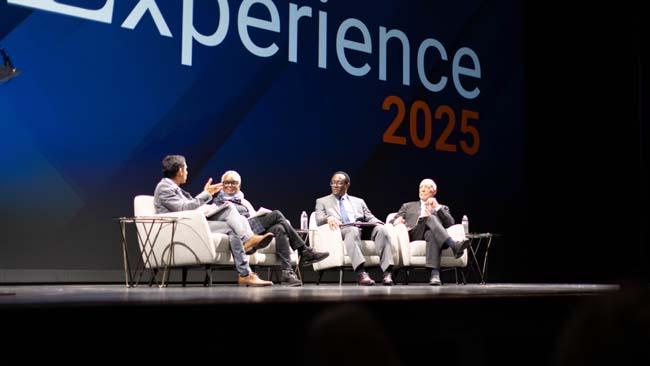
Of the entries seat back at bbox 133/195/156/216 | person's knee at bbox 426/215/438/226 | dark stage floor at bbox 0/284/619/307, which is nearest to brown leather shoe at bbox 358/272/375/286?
person's knee at bbox 426/215/438/226

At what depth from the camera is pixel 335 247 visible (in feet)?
20.0

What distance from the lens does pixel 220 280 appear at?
6582 mm

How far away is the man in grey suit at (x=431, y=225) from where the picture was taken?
6301 millimetres

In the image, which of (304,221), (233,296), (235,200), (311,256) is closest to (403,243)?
(304,221)

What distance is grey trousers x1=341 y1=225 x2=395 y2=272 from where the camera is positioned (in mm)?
6047

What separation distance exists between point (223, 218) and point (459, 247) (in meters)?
2.11

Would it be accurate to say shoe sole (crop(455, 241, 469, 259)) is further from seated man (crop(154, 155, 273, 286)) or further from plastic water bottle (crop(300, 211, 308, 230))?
seated man (crop(154, 155, 273, 286))

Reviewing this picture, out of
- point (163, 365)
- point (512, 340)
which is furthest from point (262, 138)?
point (163, 365)

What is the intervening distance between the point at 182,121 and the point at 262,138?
2.53 ft

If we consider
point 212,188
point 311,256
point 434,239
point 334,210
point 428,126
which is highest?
point 428,126

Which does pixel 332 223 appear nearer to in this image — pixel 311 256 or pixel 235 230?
pixel 311 256

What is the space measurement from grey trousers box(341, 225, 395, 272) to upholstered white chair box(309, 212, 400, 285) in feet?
0.19

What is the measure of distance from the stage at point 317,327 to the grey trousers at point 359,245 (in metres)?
3.70

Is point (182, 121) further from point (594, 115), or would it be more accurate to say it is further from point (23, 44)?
point (594, 115)
